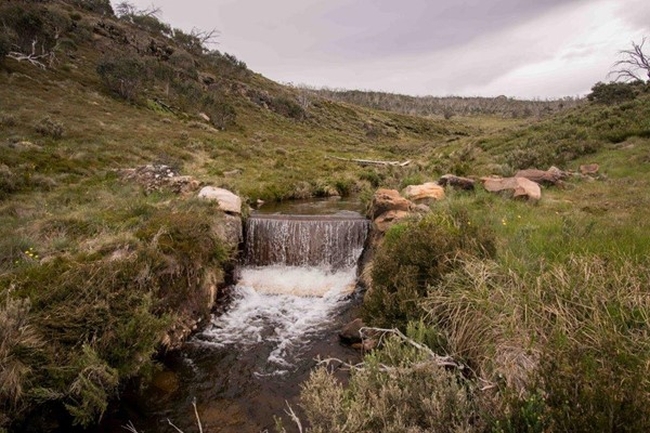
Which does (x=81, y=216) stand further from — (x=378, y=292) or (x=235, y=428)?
(x=378, y=292)

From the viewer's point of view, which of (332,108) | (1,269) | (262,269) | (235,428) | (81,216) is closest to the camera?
(235,428)

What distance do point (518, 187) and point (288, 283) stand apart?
7055 millimetres

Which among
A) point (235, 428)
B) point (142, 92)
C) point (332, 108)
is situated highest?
point (332, 108)

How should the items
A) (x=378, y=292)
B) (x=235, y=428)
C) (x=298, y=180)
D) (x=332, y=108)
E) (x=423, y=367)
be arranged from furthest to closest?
(x=332, y=108), (x=298, y=180), (x=378, y=292), (x=235, y=428), (x=423, y=367)

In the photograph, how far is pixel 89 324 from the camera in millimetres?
5348

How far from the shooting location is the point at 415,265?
6.09 metres

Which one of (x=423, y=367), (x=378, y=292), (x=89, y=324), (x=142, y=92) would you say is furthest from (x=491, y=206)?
(x=142, y=92)

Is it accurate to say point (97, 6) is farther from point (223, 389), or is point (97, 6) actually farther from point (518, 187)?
point (223, 389)

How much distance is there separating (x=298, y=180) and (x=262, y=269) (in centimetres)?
953

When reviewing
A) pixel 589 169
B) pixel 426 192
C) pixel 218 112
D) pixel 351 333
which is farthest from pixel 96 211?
pixel 218 112

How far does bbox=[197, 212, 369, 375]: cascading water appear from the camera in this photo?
25.7ft

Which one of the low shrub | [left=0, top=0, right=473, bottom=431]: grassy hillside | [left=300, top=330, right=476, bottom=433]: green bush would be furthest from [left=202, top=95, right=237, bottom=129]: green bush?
[left=300, top=330, right=476, bottom=433]: green bush

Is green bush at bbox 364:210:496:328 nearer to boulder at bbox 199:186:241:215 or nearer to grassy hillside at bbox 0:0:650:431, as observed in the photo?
grassy hillside at bbox 0:0:650:431

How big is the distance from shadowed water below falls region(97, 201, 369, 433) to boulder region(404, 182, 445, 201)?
1838mm
